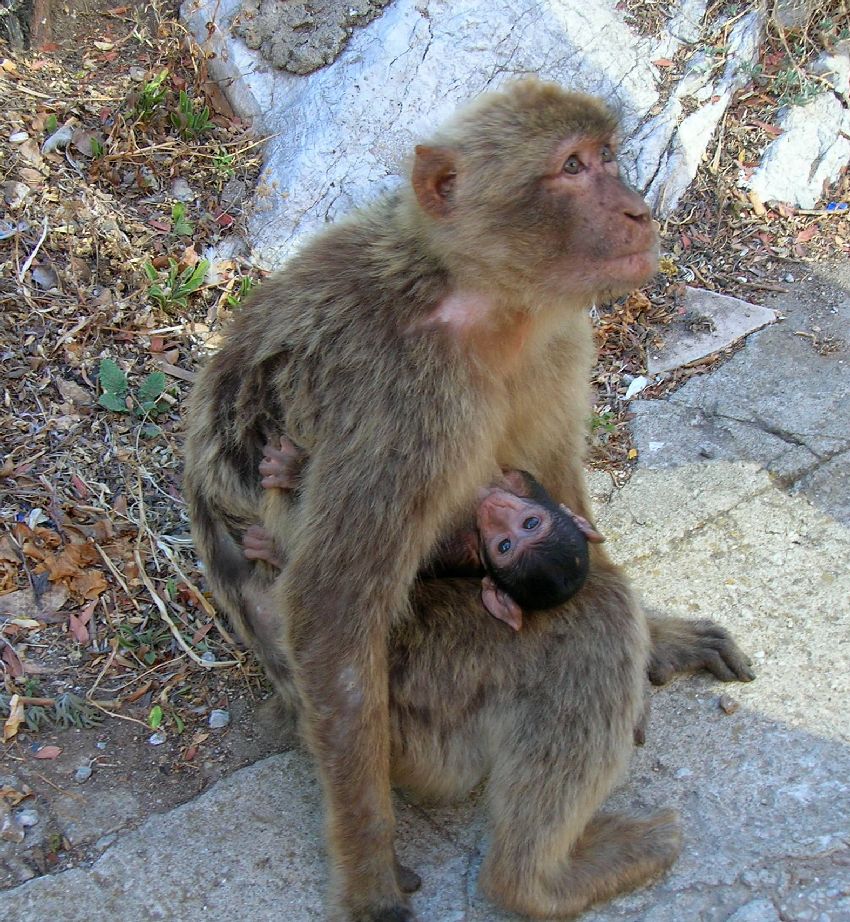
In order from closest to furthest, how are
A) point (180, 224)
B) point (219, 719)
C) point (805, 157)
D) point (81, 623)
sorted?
point (219, 719) → point (81, 623) → point (180, 224) → point (805, 157)

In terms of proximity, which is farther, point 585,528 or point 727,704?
point 727,704

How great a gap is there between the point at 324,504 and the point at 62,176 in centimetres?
317

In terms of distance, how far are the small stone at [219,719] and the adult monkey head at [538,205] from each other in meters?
1.80

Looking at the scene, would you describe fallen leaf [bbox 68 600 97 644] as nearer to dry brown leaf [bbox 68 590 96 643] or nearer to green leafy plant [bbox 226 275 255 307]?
dry brown leaf [bbox 68 590 96 643]

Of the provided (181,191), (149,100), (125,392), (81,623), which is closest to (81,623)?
(81,623)

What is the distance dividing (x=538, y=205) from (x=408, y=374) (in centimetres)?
58

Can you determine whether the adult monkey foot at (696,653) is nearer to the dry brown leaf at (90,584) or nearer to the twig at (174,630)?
the twig at (174,630)

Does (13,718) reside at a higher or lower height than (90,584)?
lower

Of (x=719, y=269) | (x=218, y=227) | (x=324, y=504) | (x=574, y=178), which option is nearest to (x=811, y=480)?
(x=719, y=269)

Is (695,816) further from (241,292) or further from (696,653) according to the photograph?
(241,292)

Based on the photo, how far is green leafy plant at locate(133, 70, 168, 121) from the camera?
547 cm

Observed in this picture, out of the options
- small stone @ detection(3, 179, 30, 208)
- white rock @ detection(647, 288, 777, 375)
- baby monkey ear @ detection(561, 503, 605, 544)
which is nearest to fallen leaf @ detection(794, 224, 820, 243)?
white rock @ detection(647, 288, 777, 375)

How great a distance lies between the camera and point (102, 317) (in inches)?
191

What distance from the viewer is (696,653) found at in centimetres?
374
